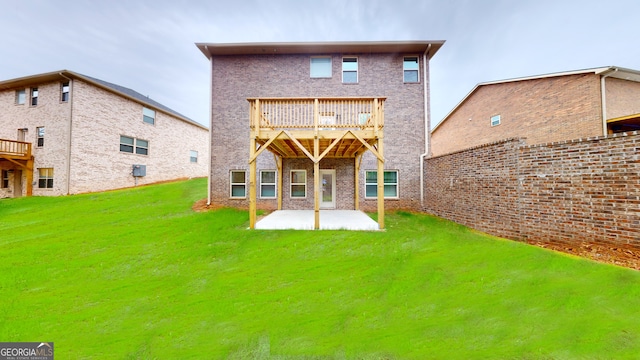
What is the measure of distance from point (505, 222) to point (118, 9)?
96.6ft

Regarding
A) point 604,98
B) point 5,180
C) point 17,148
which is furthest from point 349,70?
point 5,180

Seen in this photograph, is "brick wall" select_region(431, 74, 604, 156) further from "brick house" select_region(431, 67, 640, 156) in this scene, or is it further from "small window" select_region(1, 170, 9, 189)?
"small window" select_region(1, 170, 9, 189)

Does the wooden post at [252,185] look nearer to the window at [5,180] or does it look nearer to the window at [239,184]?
the window at [239,184]

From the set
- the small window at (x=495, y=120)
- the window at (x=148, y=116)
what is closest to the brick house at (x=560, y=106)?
the small window at (x=495, y=120)

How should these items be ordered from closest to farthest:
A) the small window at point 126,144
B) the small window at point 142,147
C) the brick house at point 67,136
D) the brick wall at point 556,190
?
the brick wall at point 556,190
the brick house at point 67,136
the small window at point 126,144
the small window at point 142,147

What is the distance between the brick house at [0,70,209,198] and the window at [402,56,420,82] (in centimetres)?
1885

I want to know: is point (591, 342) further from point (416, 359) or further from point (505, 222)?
point (505, 222)

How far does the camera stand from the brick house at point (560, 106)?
9359 mm

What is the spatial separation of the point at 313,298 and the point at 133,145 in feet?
64.0

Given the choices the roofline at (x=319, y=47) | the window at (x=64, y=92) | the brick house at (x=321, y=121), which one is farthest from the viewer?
the window at (x=64, y=92)

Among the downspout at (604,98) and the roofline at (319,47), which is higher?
the roofline at (319,47)

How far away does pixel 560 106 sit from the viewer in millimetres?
10359

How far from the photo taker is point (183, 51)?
3528 centimetres

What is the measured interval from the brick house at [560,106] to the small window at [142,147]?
24106 mm
